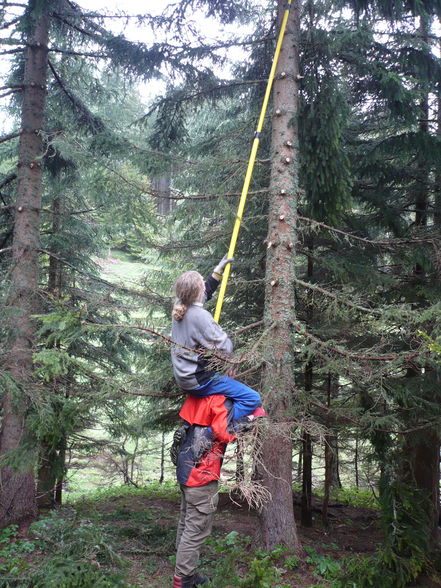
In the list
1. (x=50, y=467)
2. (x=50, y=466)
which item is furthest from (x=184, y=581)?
(x=50, y=467)

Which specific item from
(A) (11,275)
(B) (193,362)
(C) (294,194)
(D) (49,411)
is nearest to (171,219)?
(C) (294,194)

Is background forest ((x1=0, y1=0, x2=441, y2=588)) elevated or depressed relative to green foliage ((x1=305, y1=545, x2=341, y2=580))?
elevated

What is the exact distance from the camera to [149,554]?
589 centimetres

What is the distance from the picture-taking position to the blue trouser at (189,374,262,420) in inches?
164

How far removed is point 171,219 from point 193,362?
403cm

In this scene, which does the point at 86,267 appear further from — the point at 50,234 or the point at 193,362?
the point at 193,362

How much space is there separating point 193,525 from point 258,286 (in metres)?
5.25

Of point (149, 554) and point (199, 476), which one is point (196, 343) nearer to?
point (199, 476)

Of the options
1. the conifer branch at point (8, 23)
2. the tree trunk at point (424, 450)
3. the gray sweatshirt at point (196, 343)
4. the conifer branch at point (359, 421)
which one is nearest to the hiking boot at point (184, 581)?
the gray sweatshirt at point (196, 343)

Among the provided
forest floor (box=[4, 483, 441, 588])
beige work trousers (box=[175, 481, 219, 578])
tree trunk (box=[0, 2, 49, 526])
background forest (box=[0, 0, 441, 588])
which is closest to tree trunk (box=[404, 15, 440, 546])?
background forest (box=[0, 0, 441, 588])

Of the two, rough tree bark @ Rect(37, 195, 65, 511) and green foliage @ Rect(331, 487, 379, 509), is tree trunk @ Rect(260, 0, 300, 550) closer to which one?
rough tree bark @ Rect(37, 195, 65, 511)

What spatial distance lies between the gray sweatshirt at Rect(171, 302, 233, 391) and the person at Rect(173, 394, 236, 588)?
0.25 metres

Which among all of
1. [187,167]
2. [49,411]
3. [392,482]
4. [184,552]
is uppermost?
[187,167]

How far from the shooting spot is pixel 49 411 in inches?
236
